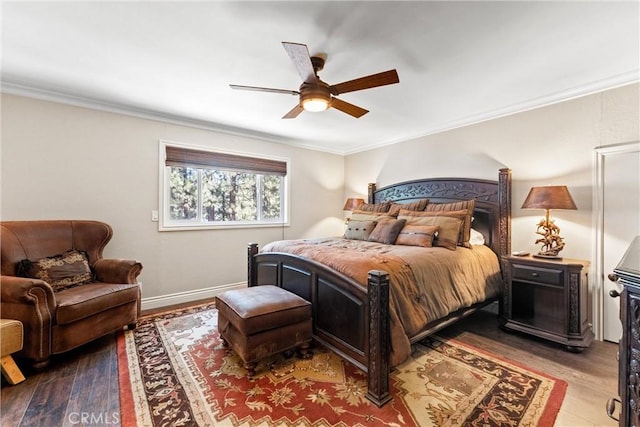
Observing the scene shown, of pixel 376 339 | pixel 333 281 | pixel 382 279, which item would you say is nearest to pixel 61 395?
pixel 333 281

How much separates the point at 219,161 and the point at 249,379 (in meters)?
2.94

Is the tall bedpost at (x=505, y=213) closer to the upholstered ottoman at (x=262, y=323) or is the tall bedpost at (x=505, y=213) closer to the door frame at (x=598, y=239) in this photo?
the door frame at (x=598, y=239)

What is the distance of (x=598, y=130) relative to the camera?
2.67 metres

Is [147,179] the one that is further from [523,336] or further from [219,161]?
[523,336]

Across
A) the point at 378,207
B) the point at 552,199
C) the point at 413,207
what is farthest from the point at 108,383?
the point at 552,199

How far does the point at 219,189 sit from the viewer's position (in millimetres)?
4137

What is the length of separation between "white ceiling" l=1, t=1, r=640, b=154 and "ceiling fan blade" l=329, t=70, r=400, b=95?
307mm

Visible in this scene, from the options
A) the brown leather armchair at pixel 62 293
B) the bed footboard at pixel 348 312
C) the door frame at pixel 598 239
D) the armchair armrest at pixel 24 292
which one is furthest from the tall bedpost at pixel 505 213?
the armchair armrest at pixel 24 292

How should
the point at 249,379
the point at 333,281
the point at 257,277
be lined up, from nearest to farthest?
the point at 249,379 < the point at 333,281 < the point at 257,277

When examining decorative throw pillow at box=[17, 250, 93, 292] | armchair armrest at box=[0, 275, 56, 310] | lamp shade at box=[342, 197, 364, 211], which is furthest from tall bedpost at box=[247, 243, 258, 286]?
lamp shade at box=[342, 197, 364, 211]

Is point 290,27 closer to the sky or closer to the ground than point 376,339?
closer to the sky

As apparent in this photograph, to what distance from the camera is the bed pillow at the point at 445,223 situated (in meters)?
2.90

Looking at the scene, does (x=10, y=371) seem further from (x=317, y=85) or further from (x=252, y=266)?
(x=317, y=85)

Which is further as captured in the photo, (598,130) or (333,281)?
(598,130)
